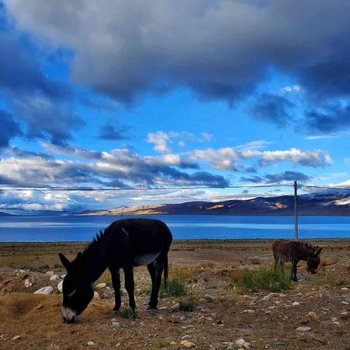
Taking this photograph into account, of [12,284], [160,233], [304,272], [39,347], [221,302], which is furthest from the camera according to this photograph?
[304,272]

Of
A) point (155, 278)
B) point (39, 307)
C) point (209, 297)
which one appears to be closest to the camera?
point (39, 307)

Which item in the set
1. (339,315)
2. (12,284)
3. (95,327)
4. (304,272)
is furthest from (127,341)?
(304,272)

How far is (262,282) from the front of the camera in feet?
44.8

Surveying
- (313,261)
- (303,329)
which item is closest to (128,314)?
(303,329)

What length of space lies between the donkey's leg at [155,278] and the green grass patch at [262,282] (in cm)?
345

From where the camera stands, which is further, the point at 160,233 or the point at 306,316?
the point at 160,233

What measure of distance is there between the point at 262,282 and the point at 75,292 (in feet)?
21.1

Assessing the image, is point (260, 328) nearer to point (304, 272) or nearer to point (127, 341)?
point (127, 341)

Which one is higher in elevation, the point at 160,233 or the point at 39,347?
the point at 160,233

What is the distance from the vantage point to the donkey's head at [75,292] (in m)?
8.97

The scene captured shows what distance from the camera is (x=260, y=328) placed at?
907cm

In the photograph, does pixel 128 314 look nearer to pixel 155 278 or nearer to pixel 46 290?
pixel 155 278

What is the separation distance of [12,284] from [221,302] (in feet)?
25.8

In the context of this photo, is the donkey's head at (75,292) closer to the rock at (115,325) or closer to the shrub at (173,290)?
the rock at (115,325)
